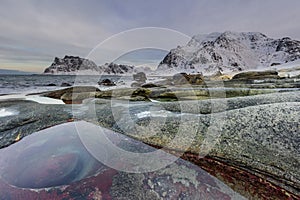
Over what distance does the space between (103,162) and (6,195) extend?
1.65 m

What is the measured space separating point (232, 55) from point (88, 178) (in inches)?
5473

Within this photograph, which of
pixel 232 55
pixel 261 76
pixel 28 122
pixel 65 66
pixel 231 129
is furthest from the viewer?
pixel 65 66

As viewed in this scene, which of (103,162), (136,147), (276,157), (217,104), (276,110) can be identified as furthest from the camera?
(217,104)

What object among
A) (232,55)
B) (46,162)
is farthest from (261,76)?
(232,55)

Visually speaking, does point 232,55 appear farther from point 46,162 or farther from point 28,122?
point 46,162

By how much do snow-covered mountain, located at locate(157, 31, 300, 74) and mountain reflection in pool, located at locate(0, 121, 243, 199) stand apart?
76.3m

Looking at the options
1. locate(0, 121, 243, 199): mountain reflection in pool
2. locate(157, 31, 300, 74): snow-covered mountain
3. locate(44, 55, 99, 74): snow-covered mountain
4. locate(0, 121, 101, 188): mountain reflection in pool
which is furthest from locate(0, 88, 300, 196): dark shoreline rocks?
locate(44, 55, 99, 74): snow-covered mountain

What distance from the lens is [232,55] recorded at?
414 feet

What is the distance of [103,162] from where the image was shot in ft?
12.9

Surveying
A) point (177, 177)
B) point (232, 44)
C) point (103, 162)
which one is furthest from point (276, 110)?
point (232, 44)

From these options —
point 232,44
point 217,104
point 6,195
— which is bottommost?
point 6,195

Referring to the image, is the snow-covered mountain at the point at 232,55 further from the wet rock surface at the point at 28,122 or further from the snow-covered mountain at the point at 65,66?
the snow-covered mountain at the point at 65,66

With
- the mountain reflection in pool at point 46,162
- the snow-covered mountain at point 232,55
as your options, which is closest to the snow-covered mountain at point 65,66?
the snow-covered mountain at point 232,55

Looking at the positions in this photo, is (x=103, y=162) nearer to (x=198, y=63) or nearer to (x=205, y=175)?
(x=205, y=175)
